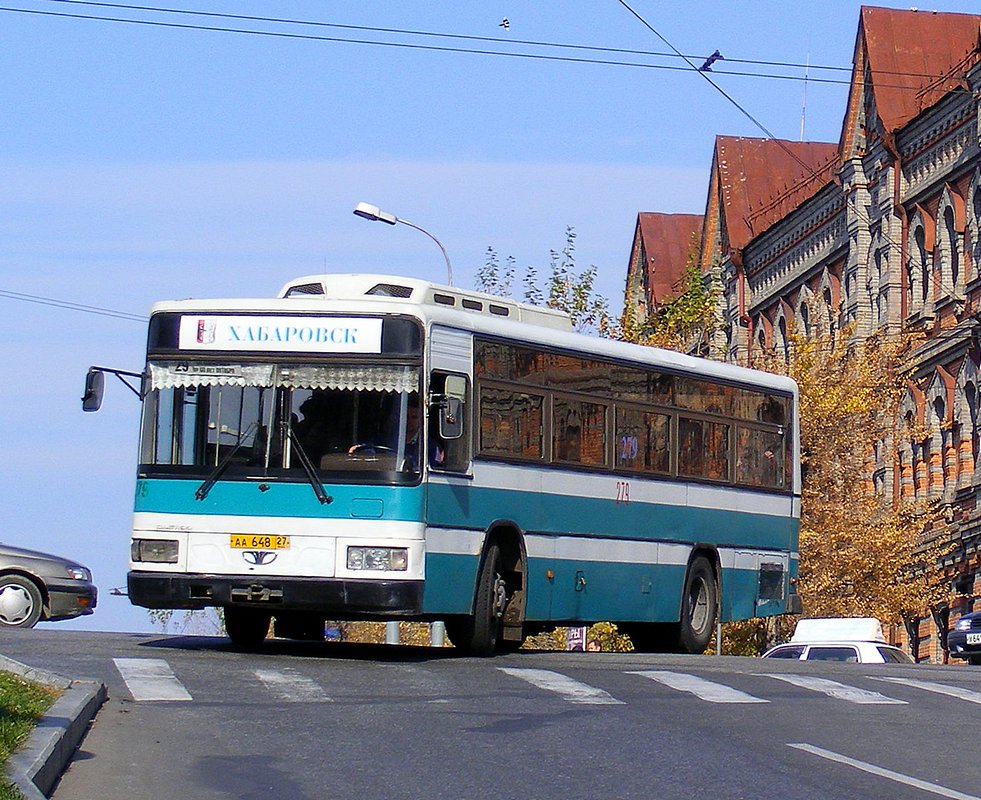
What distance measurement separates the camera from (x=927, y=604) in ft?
132

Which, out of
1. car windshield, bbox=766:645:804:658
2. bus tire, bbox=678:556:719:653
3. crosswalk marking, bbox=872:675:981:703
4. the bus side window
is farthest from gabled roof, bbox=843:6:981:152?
crosswalk marking, bbox=872:675:981:703

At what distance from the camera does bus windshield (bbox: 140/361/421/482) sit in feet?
56.9

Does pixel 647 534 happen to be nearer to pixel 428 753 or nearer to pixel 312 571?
pixel 312 571

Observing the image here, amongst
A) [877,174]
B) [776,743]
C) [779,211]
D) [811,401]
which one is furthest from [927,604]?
[776,743]

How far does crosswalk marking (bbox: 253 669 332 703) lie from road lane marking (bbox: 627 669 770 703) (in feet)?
8.86

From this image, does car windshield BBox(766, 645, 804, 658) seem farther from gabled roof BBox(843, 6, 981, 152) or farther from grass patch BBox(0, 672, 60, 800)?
gabled roof BBox(843, 6, 981, 152)

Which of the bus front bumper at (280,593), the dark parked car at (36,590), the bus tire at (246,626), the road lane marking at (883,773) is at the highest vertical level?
the dark parked car at (36,590)

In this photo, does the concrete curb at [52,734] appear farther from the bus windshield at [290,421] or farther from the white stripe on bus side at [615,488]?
the white stripe on bus side at [615,488]

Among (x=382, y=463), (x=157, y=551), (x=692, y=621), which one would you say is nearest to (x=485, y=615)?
(x=382, y=463)

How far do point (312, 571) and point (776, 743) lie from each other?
6.33 metres

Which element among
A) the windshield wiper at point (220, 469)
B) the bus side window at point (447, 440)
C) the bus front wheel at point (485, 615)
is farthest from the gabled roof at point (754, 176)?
the windshield wiper at point (220, 469)

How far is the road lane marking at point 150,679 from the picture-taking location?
13.8m

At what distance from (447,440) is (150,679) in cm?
395

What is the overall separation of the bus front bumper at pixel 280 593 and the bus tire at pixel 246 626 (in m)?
1.82
